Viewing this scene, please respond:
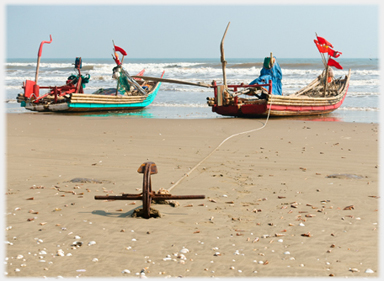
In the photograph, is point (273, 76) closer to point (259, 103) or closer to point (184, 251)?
point (259, 103)

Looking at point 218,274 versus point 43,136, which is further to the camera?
point 43,136

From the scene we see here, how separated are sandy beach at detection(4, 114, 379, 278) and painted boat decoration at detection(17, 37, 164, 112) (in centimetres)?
749

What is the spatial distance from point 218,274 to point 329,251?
3.52ft

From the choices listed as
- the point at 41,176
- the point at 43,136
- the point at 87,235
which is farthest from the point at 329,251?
the point at 43,136

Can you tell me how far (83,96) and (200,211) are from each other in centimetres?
1284

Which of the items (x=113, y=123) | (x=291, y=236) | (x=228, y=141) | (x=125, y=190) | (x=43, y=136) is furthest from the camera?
(x=113, y=123)

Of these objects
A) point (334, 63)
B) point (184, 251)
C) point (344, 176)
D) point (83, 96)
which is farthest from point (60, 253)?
point (334, 63)

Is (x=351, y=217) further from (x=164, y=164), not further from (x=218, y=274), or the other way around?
(x=164, y=164)

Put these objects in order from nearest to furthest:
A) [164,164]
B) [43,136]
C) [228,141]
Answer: [164,164] < [228,141] < [43,136]

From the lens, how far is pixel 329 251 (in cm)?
397

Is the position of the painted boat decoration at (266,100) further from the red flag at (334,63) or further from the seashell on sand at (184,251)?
the seashell on sand at (184,251)

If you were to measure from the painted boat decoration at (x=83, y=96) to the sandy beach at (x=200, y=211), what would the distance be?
7.49 meters

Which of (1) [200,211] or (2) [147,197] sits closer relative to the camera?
(2) [147,197]

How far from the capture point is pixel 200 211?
5109 mm
